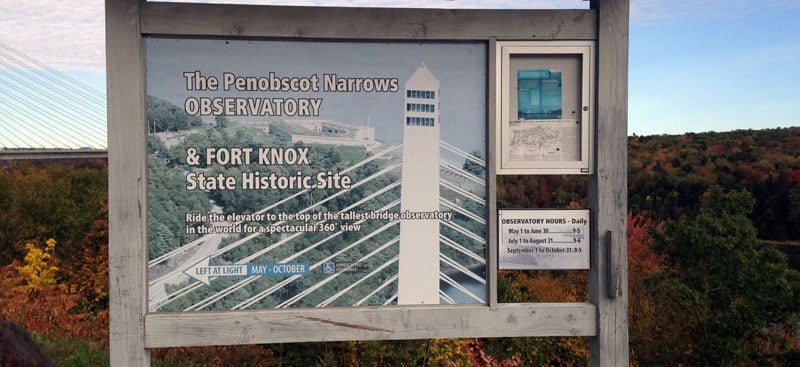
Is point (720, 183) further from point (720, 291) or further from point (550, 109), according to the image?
point (550, 109)

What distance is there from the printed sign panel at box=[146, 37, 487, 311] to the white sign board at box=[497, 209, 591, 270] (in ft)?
0.67

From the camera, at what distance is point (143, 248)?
440 cm

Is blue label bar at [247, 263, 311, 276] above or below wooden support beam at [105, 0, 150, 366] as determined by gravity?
below

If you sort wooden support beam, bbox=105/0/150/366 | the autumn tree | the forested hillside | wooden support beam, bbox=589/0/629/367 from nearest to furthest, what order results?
wooden support beam, bbox=105/0/150/366 < wooden support beam, bbox=589/0/629/367 < the autumn tree < the forested hillside

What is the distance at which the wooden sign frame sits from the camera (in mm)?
4359

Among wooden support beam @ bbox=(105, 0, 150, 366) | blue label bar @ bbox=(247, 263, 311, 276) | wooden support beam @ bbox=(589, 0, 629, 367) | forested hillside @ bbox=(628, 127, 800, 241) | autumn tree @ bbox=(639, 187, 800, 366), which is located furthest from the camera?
forested hillside @ bbox=(628, 127, 800, 241)

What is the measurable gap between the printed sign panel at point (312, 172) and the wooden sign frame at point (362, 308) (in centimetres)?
8

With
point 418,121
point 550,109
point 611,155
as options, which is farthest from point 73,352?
point 611,155

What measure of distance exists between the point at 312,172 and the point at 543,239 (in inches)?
66.5

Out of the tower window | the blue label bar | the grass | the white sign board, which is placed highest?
the tower window

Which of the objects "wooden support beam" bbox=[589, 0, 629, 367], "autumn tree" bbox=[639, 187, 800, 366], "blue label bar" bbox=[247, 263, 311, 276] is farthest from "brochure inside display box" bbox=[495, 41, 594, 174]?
"autumn tree" bbox=[639, 187, 800, 366]

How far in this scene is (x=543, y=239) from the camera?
4.65 m

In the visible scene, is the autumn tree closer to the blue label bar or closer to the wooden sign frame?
the wooden sign frame

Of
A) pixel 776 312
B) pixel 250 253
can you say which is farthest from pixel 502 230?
pixel 776 312
